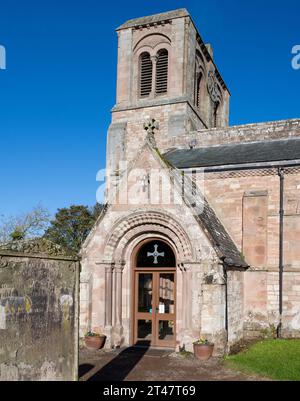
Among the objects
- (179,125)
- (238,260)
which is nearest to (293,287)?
(238,260)

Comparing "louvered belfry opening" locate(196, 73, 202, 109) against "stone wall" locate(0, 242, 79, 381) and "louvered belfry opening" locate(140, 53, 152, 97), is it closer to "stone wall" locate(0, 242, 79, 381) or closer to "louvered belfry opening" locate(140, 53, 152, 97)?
"louvered belfry opening" locate(140, 53, 152, 97)

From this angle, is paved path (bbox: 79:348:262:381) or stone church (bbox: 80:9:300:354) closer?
paved path (bbox: 79:348:262:381)

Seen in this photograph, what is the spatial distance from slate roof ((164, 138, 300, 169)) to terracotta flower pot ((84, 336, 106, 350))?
8313 millimetres

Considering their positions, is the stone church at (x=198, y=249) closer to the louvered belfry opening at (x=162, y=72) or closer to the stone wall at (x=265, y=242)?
the stone wall at (x=265, y=242)

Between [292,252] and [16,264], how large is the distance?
1228 cm

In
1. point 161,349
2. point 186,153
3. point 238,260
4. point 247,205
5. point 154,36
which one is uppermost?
point 154,36

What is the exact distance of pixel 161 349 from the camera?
566 inches

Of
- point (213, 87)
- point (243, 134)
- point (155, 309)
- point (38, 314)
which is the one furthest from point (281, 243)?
point (213, 87)

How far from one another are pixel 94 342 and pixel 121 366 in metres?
2.44

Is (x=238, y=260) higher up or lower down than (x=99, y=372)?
higher up

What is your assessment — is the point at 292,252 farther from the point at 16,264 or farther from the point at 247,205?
the point at 16,264

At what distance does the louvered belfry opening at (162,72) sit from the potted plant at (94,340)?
63.9ft

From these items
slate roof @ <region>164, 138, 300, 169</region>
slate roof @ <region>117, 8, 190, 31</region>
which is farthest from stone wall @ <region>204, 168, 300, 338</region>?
slate roof @ <region>117, 8, 190, 31</region>

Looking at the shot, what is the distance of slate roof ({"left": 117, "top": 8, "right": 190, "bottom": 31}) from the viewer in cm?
2916
